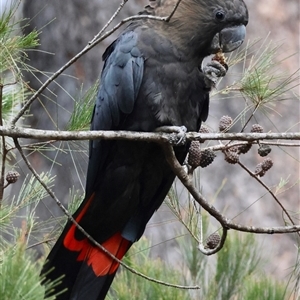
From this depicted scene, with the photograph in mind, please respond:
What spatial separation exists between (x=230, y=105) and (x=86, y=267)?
45.2 inches

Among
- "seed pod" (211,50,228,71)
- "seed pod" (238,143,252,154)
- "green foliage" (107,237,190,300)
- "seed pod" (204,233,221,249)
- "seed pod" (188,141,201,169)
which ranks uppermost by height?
"seed pod" (211,50,228,71)

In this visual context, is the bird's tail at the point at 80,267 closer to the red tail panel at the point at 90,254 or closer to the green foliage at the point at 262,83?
the red tail panel at the point at 90,254

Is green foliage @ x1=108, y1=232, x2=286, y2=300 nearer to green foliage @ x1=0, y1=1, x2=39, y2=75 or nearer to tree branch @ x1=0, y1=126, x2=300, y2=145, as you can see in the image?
tree branch @ x1=0, y1=126, x2=300, y2=145

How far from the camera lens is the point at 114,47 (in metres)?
1.58

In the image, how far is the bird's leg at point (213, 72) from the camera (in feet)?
4.97

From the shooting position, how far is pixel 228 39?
1.55 meters

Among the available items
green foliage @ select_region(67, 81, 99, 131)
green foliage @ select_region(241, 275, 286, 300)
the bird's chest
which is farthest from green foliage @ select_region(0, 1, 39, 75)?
green foliage @ select_region(241, 275, 286, 300)

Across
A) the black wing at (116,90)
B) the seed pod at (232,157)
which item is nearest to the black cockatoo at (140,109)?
the black wing at (116,90)

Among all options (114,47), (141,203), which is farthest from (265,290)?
(114,47)

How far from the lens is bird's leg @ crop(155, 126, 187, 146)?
1375 millimetres

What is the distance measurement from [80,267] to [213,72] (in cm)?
60

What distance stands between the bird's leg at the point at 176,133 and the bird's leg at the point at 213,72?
0.57 feet

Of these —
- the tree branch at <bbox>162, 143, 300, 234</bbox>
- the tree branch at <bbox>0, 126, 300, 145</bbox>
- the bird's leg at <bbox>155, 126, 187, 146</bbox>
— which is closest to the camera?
the tree branch at <bbox>0, 126, 300, 145</bbox>


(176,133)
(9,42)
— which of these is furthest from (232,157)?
(9,42)
